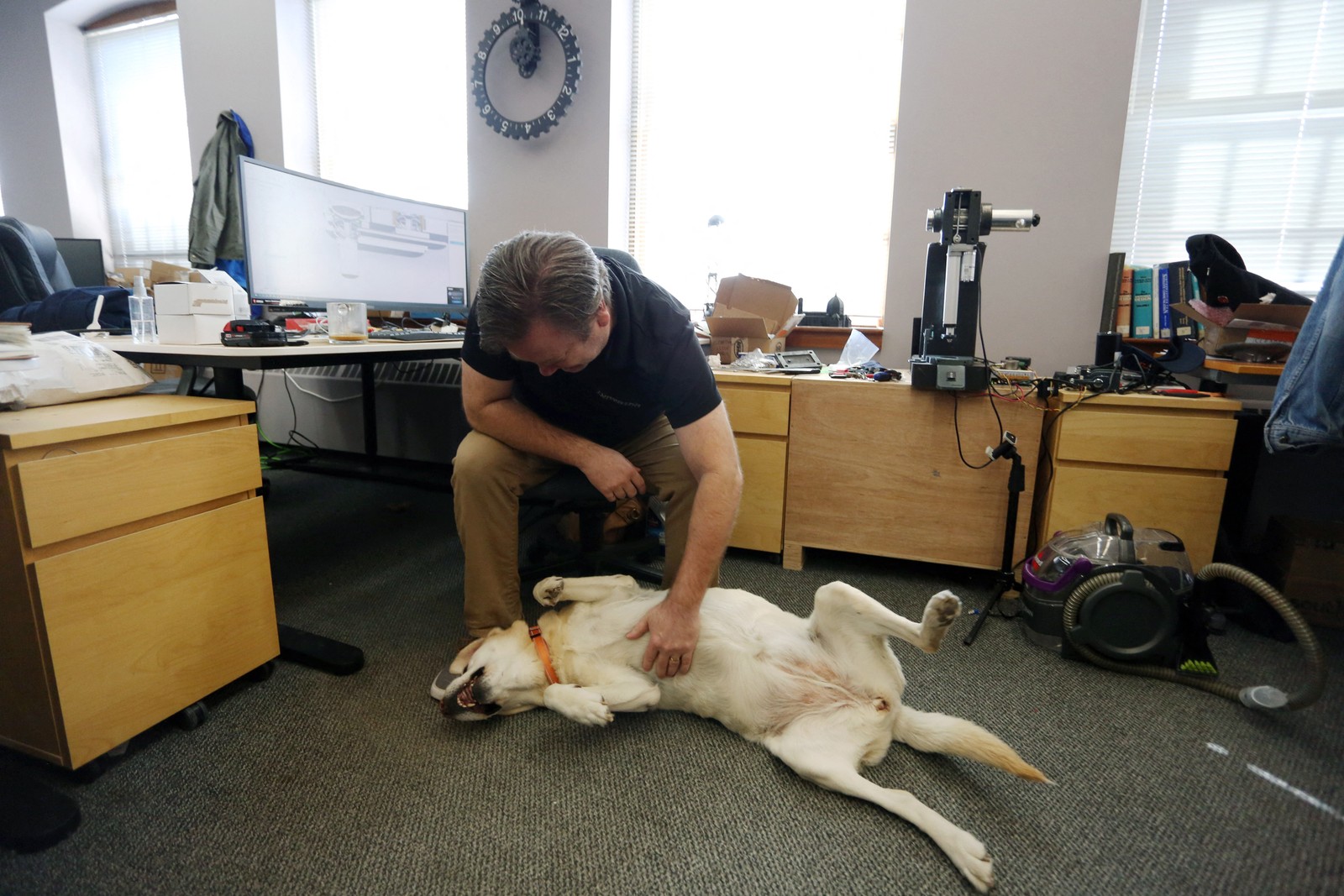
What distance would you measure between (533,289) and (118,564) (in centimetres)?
80

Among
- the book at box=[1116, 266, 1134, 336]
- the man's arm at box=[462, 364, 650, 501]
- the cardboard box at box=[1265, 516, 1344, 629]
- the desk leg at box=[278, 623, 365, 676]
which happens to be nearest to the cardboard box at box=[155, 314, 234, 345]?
the man's arm at box=[462, 364, 650, 501]

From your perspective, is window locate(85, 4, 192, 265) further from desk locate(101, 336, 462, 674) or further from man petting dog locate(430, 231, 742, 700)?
man petting dog locate(430, 231, 742, 700)

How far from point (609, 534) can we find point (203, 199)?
276 cm

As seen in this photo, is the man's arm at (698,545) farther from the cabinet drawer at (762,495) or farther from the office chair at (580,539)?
the cabinet drawer at (762,495)

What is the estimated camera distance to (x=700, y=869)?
2.90ft

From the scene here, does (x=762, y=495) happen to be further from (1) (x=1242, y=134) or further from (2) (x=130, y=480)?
(1) (x=1242, y=134)

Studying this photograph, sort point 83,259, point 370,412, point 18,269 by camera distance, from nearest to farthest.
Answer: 1. point 18,269
2. point 370,412
3. point 83,259

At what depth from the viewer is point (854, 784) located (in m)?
0.96

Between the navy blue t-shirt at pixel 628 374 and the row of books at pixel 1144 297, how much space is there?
64.8 inches

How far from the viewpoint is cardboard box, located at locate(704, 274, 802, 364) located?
7.27 feet

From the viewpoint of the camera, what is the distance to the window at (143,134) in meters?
3.89

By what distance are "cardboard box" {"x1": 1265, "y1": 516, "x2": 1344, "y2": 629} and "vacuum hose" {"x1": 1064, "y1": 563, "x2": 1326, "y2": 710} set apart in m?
0.49

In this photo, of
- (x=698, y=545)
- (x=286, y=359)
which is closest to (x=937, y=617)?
(x=698, y=545)

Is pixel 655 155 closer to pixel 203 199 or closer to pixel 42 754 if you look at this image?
pixel 203 199
